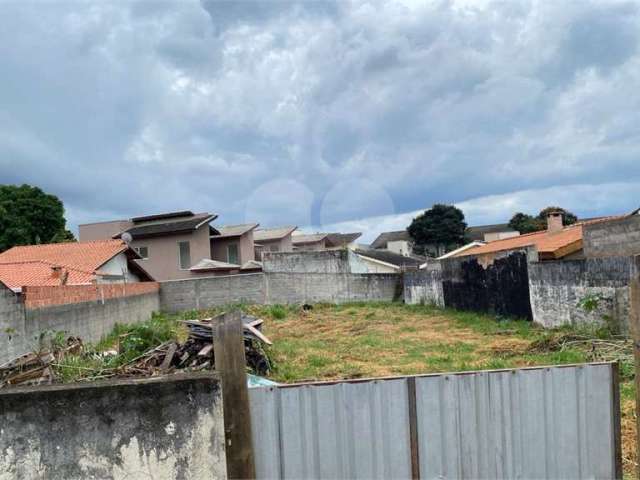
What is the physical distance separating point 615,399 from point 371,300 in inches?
705

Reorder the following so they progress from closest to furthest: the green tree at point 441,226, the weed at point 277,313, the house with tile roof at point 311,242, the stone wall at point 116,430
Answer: the stone wall at point 116,430
the weed at point 277,313
the house with tile roof at point 311,242
the green tree at point 441,226

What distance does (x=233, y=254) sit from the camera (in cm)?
2689

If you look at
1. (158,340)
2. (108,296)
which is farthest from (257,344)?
(108,296)

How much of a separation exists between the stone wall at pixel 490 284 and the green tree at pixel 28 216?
2415cm

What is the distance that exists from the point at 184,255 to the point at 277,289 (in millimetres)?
6915

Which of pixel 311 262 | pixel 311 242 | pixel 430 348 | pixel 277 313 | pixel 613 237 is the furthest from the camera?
pixel 311 242

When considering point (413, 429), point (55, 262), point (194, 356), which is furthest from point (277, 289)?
point (413, 429)

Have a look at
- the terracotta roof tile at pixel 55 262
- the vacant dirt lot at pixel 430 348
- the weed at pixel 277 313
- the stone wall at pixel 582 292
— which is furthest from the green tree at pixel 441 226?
the stone wall at pixel 582 292

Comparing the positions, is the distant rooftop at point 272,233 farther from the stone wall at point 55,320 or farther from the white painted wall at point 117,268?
the stone wall at point 55,320

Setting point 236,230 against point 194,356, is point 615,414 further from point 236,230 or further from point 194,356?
point 236,230

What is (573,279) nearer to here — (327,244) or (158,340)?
(158,340)

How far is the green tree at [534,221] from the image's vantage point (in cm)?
3575

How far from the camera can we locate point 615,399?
8.05 feet

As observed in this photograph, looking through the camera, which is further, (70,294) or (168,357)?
(70,294)
